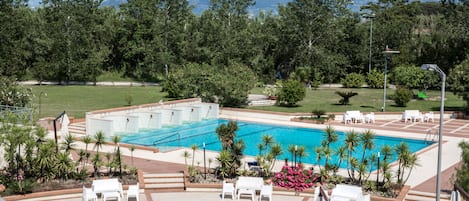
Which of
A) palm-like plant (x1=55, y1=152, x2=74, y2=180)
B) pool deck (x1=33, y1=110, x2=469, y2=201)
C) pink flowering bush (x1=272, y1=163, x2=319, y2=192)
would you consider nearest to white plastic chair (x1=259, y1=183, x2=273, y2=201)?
pool deck (x1=33, y1=110, x2=469, y2=201)

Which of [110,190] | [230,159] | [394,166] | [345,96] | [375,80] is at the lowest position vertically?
[394,166]

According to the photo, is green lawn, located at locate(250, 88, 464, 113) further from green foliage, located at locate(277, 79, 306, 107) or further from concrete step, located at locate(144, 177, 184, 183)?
concrete step, located at locate(144, 177, 184, 183)

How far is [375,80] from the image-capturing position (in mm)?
47281

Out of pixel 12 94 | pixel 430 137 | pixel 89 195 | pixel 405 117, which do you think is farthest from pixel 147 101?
pixel 89 195

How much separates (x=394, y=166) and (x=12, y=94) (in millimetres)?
17959

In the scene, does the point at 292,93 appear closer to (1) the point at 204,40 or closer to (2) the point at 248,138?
(2) the point at 248,138

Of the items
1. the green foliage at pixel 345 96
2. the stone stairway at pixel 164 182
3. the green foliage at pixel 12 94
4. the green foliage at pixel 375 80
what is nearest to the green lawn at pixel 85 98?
the green foliage at pixel 12 94

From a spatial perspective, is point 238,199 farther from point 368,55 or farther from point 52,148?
point 368,55

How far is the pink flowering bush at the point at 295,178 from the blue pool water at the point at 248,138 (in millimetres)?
5607

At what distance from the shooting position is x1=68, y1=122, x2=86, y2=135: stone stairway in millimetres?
24867

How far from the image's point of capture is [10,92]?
24.7 meters

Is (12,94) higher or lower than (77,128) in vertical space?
higher

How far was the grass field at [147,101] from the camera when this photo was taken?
3275 cm

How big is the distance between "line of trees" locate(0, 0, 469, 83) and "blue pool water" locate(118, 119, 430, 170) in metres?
20.7
